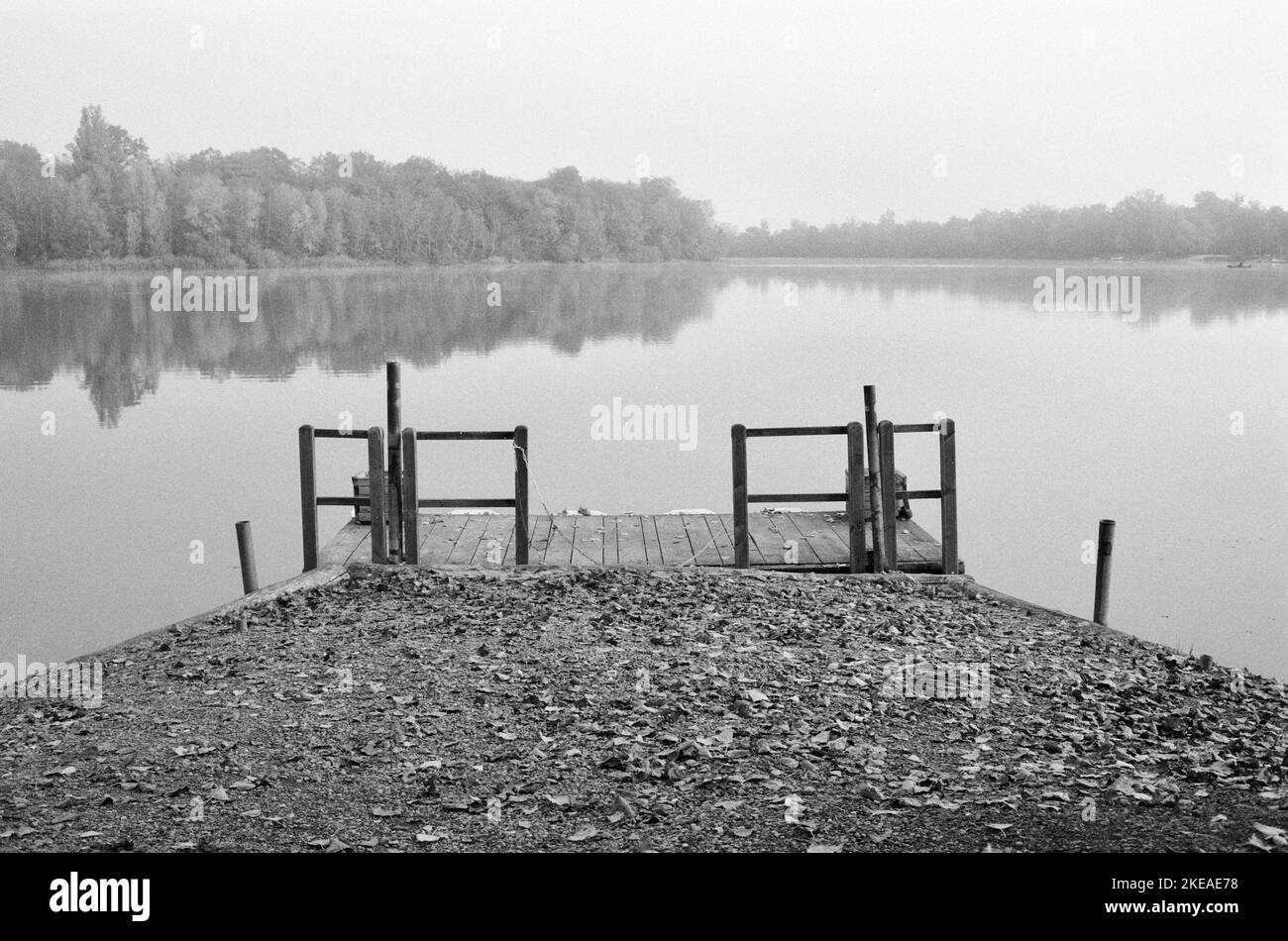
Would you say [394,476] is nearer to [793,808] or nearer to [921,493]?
[921,493]

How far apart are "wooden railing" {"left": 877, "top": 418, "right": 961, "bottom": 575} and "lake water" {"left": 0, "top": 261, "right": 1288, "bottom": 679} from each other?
4.91 meters

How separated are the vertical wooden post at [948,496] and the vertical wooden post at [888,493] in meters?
0.50

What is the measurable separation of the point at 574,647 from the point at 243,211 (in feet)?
293

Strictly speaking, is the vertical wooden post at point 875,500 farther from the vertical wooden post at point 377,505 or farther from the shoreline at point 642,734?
the vertical wooden post at point 377,505

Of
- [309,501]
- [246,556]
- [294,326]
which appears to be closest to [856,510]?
[309,501]

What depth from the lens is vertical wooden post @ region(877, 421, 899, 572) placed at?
41.4ft

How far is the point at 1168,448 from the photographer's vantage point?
3100cm

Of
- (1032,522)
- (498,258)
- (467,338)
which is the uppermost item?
(498,258)

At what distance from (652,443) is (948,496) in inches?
705

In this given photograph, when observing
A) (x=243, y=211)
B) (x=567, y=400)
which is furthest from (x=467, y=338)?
(x=243, y=211)

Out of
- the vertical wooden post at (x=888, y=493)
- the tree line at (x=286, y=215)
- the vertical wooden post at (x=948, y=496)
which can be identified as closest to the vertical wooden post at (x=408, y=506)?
the vertical wooden post at (x=888, y=493)

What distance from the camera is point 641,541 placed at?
13.8m

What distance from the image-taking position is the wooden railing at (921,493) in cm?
1245
